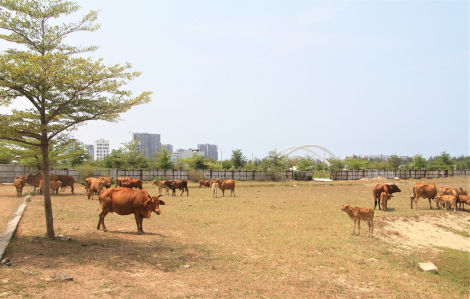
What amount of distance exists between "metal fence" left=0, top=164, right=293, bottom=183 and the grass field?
91.0 ft

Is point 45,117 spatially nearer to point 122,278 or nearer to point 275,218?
point 122,278

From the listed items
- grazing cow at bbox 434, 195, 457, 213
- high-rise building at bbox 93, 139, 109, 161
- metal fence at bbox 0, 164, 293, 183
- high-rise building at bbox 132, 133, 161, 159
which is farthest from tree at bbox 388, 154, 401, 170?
high-rise building at bbox 93, 139, 109, 161

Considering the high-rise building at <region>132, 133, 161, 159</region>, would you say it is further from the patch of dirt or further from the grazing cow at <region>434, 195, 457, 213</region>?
the patch of dirt

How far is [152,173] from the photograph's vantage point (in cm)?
4547

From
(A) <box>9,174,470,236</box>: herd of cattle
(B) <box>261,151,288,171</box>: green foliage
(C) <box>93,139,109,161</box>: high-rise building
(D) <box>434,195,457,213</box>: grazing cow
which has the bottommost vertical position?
(D) <box>434,195,457,213</box>: grazing cow

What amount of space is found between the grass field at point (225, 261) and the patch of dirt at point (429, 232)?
142 millimetres

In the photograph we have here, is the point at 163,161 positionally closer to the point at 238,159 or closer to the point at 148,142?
the point at 238,159

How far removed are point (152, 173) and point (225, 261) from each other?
3815cm

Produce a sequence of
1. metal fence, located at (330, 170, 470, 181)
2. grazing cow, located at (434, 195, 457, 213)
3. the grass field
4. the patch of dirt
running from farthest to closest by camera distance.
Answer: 1. metal fence, located at (330, 170, 470, 181)
2. grazing cow, located at (434, 195, 457, 213)
3. the patch of dirt
4. the grass field

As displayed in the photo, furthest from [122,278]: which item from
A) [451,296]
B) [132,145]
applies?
[132,145]

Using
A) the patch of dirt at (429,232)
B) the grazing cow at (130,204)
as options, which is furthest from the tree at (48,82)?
the patch of dirt at (429,232)

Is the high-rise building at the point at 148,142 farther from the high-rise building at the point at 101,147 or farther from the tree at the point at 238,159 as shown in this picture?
the tree at the point at 238,159

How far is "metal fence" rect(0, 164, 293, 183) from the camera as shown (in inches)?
1479

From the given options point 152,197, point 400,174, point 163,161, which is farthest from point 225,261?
point 400,174
